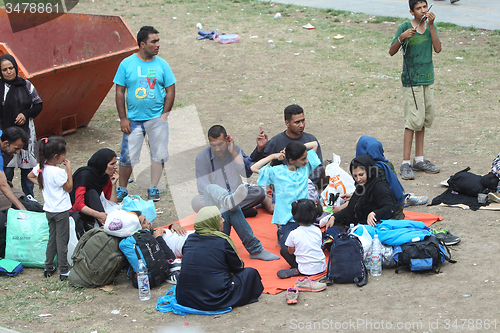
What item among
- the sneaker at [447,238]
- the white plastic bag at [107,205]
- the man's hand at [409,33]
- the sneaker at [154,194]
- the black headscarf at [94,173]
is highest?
the man's hand at [409,33]

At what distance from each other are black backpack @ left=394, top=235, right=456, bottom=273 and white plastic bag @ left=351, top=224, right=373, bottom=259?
0.23 meters

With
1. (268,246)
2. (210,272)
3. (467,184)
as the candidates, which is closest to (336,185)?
(268,246)

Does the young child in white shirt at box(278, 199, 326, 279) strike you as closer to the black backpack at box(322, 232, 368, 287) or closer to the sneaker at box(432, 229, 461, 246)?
the black backpack at box(322, 232, 368, 287)

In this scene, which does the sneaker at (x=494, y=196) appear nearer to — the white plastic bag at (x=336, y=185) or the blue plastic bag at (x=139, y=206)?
the white plastic bag at (x=336, y=185)

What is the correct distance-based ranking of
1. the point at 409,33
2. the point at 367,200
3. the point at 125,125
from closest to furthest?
the point at 367,200 < the point at 125,125 < the point at 409,33

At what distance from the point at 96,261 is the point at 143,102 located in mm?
2459

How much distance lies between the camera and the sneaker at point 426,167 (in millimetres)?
6895

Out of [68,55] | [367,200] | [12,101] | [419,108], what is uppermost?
[12,101]

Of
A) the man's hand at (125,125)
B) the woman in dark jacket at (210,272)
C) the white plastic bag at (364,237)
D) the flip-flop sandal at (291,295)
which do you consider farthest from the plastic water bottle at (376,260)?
the man's hand at (125,125)

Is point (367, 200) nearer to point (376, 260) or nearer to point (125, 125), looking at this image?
point (376, 260)

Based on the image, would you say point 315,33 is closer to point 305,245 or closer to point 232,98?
point 232,98

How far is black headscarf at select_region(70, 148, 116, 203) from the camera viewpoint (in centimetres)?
524

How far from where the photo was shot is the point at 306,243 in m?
4.66

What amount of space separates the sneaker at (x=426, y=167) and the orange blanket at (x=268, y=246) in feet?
4.43
